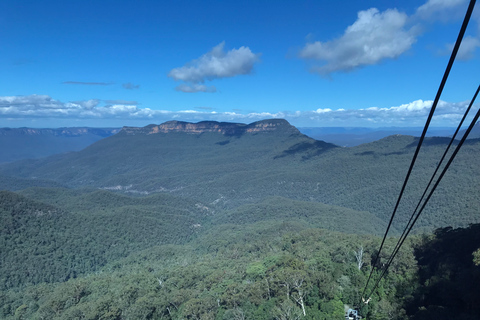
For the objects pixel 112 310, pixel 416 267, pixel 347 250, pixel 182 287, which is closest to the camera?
pixel 416 267

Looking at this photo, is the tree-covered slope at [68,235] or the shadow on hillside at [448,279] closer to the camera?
the shadow on hillside at [448,279]

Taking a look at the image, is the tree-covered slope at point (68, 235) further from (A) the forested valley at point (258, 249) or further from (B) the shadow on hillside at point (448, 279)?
(B) the shadow on hillside at point (448, 279)

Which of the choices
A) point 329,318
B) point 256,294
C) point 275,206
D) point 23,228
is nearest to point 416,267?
point 329,318

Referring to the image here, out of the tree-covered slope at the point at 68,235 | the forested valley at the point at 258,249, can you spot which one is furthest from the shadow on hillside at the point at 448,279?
the tree-covered slope at the point at 68,235

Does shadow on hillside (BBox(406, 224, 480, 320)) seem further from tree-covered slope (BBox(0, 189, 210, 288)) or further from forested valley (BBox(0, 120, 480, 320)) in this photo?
tree-covered slope (BBox(0, 189, 210, 288))

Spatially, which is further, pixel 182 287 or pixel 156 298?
pixel 182 287

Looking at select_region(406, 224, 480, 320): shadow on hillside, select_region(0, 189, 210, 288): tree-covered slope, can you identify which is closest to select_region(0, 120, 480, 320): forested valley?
select_region(406, 224, 480, 320): shadow on hillside

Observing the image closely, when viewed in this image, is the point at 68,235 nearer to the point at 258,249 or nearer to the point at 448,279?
the point at 258,249

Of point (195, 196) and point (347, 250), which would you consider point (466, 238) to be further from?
point (195, 196)
